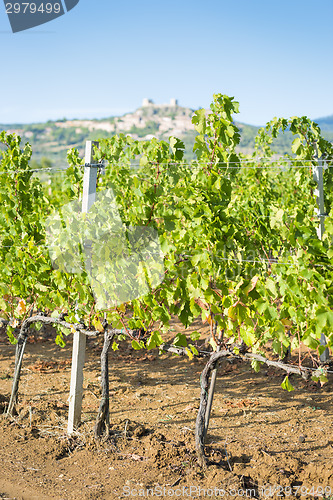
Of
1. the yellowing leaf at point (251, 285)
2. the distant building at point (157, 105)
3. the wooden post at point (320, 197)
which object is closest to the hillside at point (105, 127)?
the distant building at point (157, 105)

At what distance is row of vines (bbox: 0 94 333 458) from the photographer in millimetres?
3598

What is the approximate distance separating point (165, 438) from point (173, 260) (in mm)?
1612

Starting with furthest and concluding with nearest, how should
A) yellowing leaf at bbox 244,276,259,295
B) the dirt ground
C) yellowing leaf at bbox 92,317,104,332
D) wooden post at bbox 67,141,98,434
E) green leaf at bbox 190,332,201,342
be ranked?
wooden post at bbox 67,141,98,434 → yellowing leaf at bbox 92,317,104,332 → green leaf at bbox 190,332,201,342 → yellowing leaf at bbox 244,276,259,295 → the dirt ground

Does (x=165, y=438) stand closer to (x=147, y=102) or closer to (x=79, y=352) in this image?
(x=79, y=352)

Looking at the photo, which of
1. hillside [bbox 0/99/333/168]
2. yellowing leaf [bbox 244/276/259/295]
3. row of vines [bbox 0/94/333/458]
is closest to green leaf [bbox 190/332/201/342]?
row of vines [bbox 0/94/333/458]

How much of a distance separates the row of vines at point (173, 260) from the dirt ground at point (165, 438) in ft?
2.57

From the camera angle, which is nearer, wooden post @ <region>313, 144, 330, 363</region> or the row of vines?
the row of vines

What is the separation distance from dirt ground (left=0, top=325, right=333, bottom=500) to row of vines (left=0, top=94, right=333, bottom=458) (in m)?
0.78

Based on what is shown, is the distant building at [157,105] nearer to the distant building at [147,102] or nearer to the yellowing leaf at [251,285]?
the distant building at [147,102]

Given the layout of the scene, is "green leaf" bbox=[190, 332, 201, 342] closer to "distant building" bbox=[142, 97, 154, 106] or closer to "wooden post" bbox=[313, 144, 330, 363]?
"wooden post" bbox=[313, 144, 330, 363]

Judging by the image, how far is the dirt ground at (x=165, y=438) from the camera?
141 inches

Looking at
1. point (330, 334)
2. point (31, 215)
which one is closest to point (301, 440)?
point (330, 334)

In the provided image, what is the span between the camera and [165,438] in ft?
14.1

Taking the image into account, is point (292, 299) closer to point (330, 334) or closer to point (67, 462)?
point (330, 334)
